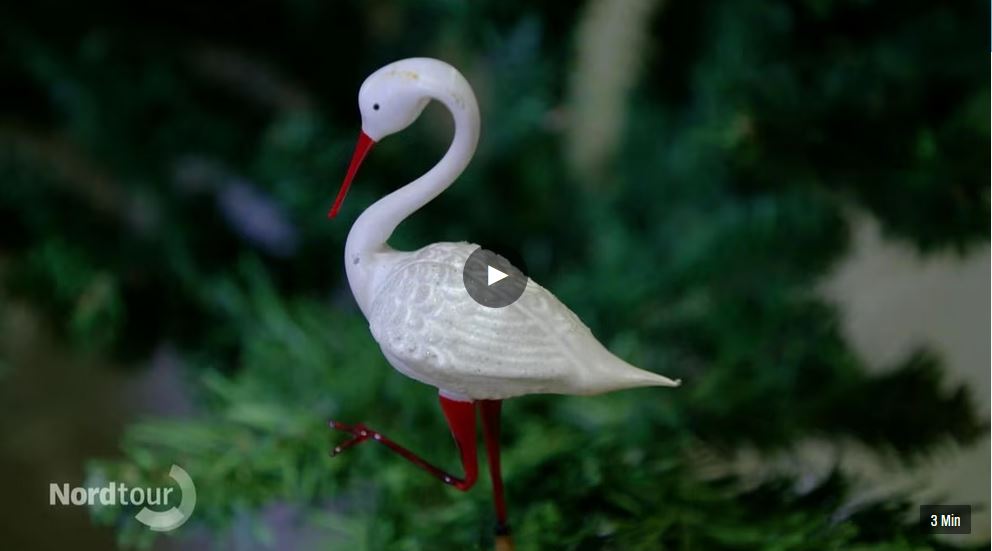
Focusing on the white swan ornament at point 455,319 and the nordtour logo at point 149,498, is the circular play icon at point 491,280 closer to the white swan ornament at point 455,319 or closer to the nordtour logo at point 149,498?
the white swan ornament at point 455,319

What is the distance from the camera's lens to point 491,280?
0.95ft

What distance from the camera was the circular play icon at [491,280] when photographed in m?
0.28

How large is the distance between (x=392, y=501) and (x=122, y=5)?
1.00 feet

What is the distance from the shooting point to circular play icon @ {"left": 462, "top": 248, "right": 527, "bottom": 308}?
0.28 meters

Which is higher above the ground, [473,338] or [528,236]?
[528,236]

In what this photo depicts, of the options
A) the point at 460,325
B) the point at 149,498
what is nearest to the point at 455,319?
the point at 460,325

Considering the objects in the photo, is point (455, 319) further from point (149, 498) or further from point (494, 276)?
point (149, 498)

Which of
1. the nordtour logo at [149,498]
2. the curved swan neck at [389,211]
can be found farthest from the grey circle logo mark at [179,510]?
the curved swan neck at [389,211]

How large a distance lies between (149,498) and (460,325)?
15cm

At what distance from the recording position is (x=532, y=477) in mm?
389

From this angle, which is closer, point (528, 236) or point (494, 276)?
point (494, 276)

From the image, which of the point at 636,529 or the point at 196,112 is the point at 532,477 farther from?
the point at 196,112

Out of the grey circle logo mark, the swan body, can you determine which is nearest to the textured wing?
the swan body

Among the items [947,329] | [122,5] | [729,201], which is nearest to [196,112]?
[122,5]
